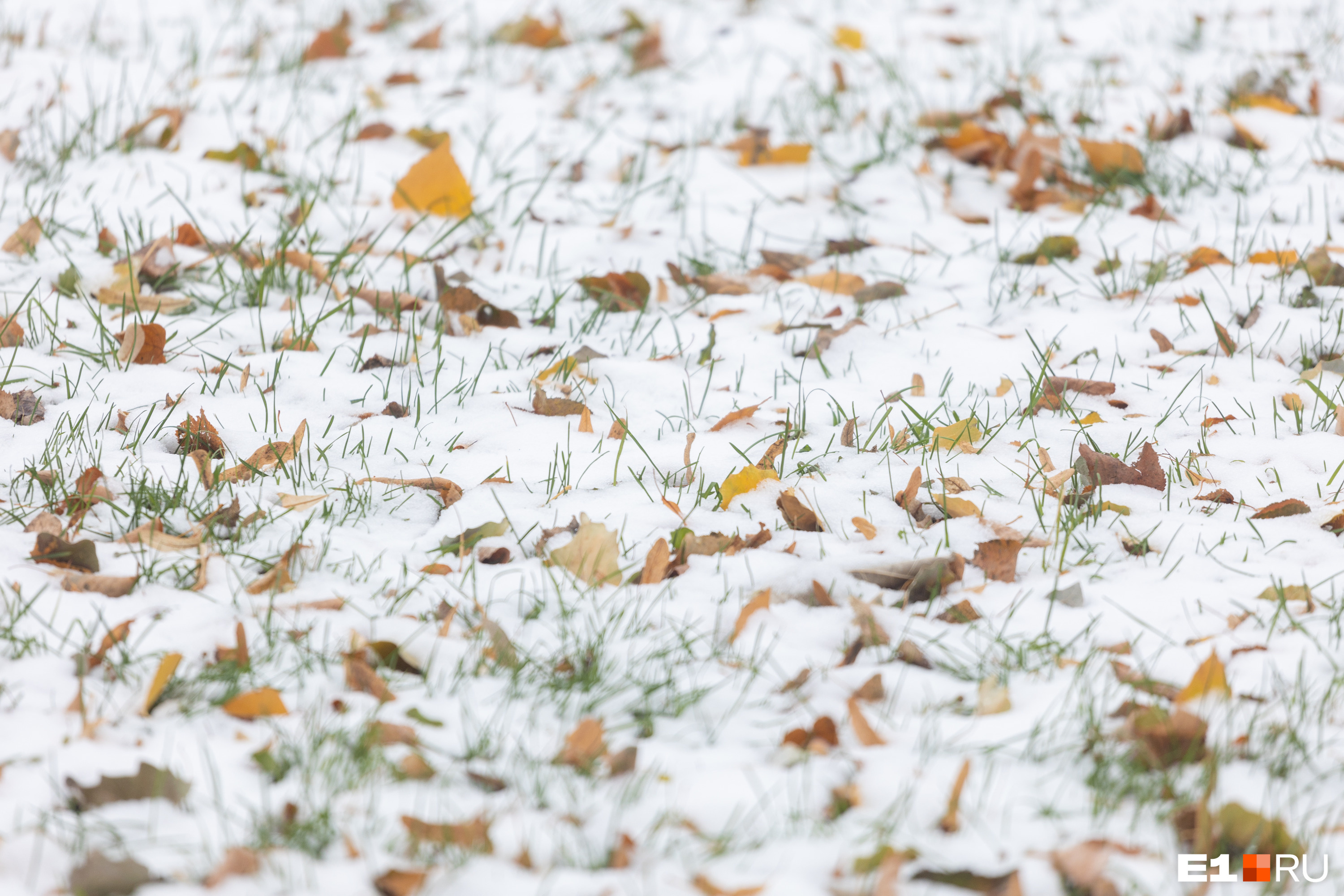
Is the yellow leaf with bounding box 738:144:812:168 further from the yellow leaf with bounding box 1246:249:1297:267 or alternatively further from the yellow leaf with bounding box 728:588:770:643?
the yellow leaf with bounding box 728:588:770:643

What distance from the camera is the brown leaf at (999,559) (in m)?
1.84

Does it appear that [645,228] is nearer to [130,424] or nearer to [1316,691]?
[130,424]

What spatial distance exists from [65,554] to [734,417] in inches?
51.5

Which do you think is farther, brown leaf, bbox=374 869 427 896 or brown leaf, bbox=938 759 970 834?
brown leaf, bbox=938 759 970 834

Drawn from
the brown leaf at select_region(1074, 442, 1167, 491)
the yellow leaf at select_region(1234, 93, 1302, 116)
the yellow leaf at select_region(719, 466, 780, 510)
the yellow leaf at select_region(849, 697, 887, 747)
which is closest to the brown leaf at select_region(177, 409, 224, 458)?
the yellow leaf at select_region(719, 466, 780, 510)

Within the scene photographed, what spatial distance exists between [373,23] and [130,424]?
3148mm

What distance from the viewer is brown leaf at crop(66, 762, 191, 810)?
4.40ft

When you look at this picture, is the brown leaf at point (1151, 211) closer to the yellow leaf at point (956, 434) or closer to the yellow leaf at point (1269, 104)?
the yellow leaf at point (1269, 104)

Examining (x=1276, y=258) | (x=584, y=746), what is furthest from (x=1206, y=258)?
(x=584, y=746)

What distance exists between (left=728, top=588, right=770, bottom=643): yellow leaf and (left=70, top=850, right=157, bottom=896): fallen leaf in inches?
34.9

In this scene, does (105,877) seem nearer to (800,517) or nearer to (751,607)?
A: (751,607)

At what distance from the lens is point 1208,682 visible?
4.92 ft

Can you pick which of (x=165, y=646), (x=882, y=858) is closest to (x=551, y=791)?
(x=882, y=858)

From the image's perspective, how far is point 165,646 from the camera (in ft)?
5.29
